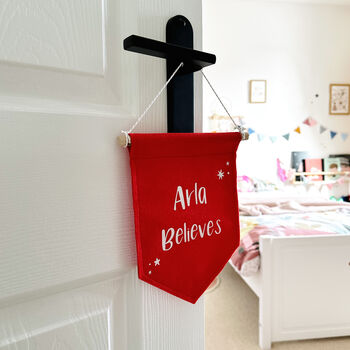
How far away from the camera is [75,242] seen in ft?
1.42

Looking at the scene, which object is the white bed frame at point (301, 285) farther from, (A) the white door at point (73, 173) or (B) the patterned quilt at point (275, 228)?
(A) the white door at point (73, 173)

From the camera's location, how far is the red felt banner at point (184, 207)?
0.48 metres

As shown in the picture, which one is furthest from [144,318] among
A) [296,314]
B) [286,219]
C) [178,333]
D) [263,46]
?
[263,46]

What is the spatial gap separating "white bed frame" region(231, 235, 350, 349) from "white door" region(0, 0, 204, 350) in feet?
4.84

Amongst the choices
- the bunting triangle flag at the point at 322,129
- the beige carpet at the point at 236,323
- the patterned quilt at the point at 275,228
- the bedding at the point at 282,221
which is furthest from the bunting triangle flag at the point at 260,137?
the beige carpet at the point at 236,323

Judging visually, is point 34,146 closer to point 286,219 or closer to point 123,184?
point 123,184

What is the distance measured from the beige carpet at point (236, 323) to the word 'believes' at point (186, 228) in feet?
5.18

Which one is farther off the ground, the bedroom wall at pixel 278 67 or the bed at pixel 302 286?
the bedroom wall at pixel 278 67

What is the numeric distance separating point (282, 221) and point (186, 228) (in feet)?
7.10

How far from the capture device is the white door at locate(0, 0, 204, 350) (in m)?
0.38

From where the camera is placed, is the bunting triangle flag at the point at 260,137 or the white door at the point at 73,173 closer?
the white door at the point at 73,173

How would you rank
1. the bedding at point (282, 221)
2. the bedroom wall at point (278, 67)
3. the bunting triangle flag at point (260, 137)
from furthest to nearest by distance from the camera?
1. the bunting triangle flag at point (260, 137)
2. the bedroom wall at point (278, 67)
3. the bedding at point (282, 221)

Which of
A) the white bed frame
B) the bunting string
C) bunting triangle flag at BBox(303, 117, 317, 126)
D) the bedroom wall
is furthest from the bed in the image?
bunting triangle flag at BBox(303, 117, 317, 126)

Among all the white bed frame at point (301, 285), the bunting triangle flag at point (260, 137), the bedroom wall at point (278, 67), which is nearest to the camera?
the white bed frame at point (301, 285)
